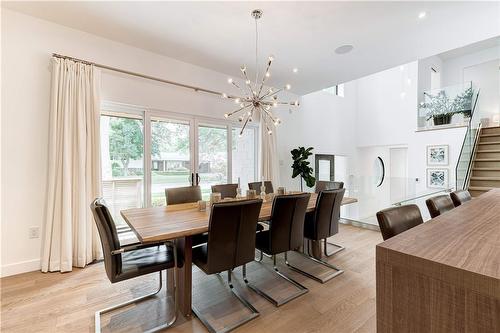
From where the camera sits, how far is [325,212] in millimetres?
2721

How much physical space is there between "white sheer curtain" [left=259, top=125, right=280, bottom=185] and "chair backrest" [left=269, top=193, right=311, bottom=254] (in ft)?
8.14

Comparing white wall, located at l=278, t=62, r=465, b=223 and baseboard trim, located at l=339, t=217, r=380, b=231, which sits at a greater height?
white wall, located at l=278, t=62, r=465, b=223

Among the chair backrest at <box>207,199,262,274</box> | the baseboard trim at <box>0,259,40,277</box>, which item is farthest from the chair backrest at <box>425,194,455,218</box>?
the baseboard trim at <box>0,259,40,277</box>

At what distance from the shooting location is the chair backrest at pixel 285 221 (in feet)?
7.41

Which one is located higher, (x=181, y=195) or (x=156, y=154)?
(x=156, y=154)

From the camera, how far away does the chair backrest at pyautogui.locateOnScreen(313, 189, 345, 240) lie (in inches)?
105

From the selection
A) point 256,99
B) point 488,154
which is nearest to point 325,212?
point 256,99

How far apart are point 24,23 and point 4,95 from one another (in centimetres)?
89

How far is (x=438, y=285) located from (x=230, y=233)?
149 cm

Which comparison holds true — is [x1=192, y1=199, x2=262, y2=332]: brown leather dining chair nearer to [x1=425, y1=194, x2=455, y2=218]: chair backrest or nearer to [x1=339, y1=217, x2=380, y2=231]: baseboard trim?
[x1=425, y1=194, x2=455, y2=218]: chair backrest

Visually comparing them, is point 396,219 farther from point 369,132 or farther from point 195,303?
point 369,132

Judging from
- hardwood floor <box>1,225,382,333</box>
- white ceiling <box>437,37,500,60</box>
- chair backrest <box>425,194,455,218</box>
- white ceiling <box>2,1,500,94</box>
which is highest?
white ceiling <box>437,37,500,60</box>

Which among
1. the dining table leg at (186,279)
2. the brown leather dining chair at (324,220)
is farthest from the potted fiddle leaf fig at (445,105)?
the dining table leg at (186,279)

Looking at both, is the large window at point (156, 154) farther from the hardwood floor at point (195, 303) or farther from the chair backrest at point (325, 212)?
the chair backrest at point (325, 212)
